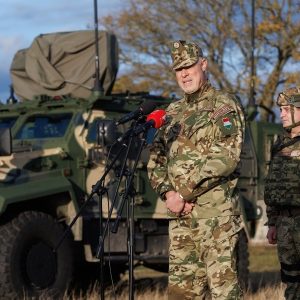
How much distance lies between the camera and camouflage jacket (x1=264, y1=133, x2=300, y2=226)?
5.06m

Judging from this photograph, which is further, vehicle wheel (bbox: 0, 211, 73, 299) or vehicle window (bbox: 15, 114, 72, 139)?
vehicle window (bbox: 15, 114, 72, 139)

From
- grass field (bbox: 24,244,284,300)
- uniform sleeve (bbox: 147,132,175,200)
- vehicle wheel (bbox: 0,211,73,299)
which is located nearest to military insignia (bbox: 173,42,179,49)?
uniform sleeve (bbox: 147,132,175,200)

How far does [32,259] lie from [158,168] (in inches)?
108

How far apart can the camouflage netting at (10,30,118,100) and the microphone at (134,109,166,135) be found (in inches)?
174

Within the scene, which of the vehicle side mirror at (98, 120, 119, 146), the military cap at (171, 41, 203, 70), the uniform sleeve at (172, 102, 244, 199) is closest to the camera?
the uniform sleeve at (172, 102, 244, 199)

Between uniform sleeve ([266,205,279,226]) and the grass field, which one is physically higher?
uniform sleeve ([266,205,279,226])

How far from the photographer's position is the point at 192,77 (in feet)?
14.7

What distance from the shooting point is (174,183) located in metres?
4.43

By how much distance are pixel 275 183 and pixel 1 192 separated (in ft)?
8.36

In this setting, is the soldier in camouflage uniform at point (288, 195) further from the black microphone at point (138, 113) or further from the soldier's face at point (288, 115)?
the black microphone at point (138, 113)

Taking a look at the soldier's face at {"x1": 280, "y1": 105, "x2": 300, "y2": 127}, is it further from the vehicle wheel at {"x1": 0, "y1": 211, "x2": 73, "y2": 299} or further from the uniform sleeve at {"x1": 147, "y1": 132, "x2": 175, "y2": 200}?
the vehicle wheel at {"x1": 0, "y1": 211, "x2": 73, "y2": 299}

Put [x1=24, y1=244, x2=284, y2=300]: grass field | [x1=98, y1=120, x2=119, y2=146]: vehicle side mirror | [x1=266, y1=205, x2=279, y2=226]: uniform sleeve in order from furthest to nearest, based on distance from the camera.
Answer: [x1=24, y1=244, x2=284, y2=300]: grass field → [x1=266, y1=205, x2=279, y2=226]: uniform sleeve → [x1=98, y1=120, x2=119, y2=146]: vehicle side mirror

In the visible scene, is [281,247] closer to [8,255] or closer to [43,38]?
[8,255]

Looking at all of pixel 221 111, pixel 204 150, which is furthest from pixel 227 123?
pixel 204 150
